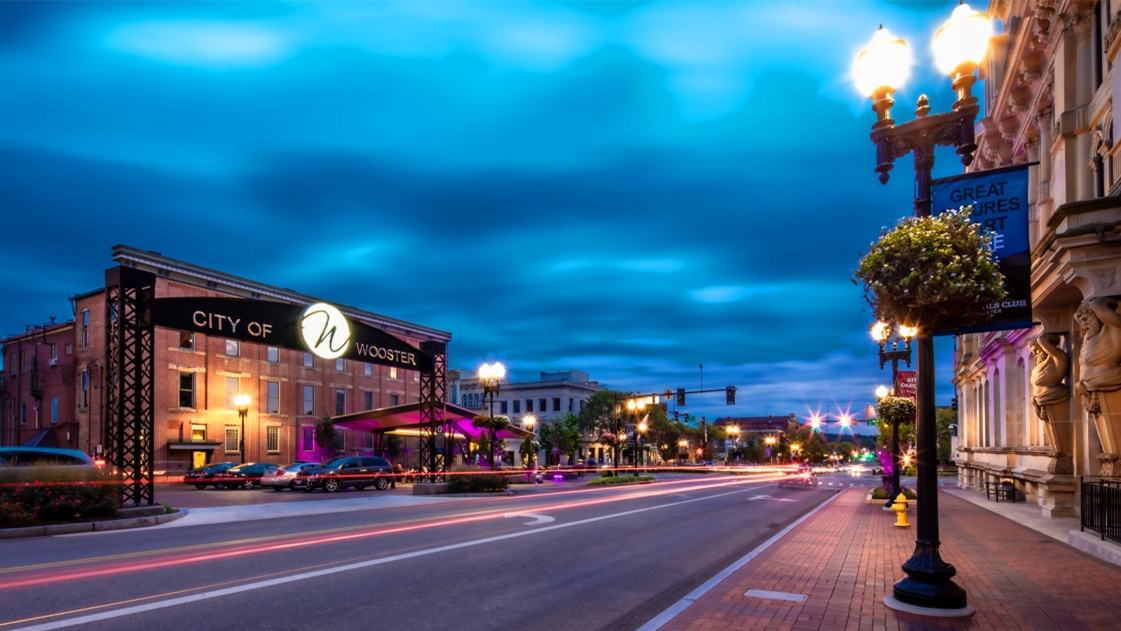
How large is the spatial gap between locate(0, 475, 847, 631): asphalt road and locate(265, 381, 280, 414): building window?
34720mm

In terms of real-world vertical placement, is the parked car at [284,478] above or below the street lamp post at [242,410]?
below

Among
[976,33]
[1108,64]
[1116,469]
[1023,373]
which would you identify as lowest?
[1116,469]

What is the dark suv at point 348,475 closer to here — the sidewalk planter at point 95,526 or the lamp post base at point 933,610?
the sidewalk planter at point 95,526

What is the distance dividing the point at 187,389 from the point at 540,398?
170ft

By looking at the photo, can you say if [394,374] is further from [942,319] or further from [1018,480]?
[942,319]

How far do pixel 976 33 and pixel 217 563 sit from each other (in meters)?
12.2

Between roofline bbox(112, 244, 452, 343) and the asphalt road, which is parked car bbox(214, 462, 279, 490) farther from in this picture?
the asphalt road

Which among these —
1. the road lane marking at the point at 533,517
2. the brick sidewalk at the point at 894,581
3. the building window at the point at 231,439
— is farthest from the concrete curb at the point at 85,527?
the building window at the point at 231,439

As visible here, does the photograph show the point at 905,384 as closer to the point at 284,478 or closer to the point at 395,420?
the point at 284,478

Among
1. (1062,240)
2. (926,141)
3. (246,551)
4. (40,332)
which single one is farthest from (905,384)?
(40,332)

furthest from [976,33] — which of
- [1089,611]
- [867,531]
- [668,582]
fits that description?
[867,531]

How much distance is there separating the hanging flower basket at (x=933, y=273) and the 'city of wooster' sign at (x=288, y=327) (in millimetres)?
18601

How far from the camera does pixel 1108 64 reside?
49.9ft

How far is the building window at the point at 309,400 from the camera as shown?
2136 inches
